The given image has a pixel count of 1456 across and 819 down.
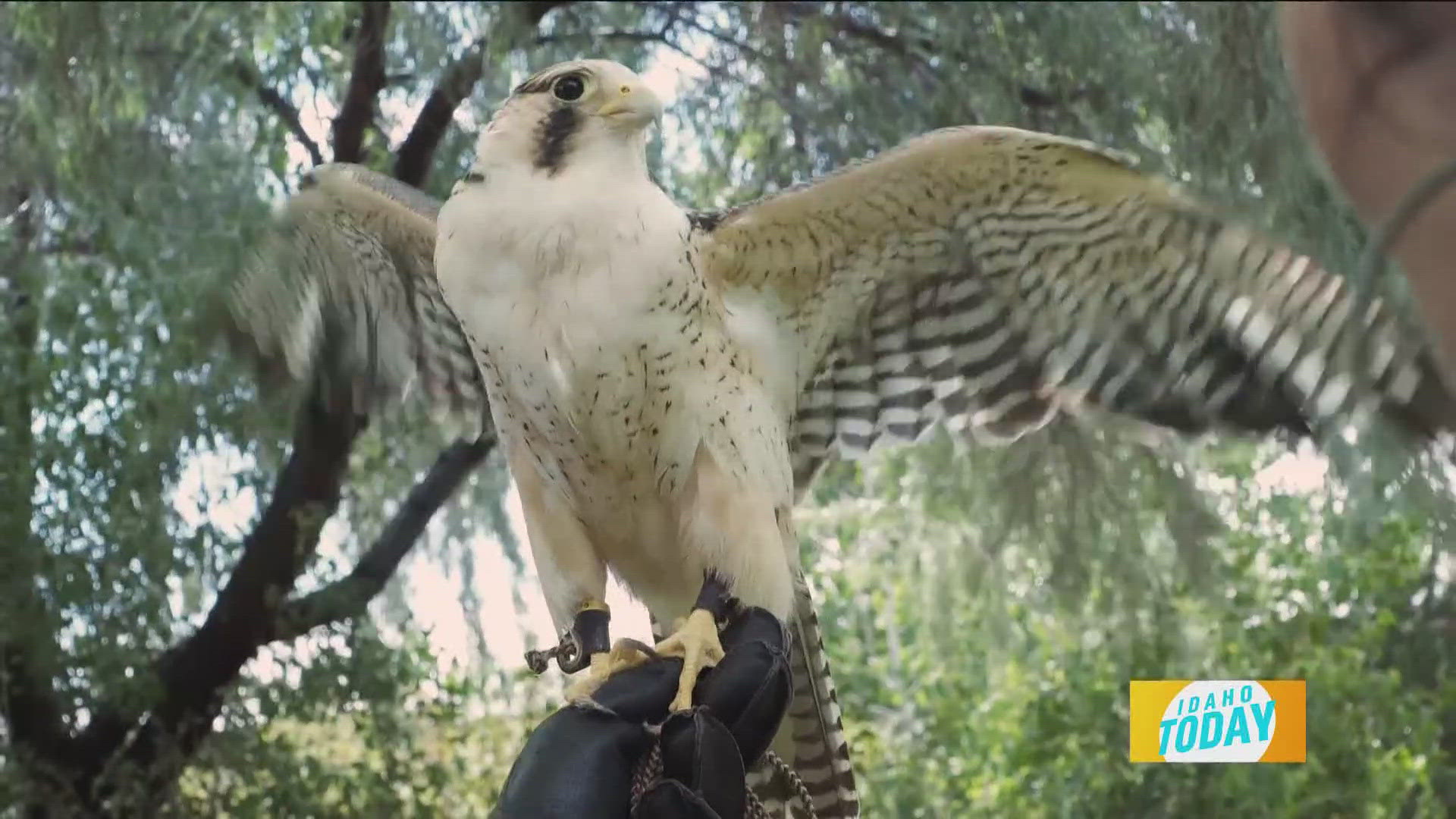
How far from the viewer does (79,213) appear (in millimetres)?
2672

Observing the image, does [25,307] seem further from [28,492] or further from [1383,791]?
[1383,791]

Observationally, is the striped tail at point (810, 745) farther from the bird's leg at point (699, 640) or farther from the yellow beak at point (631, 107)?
the yellow beak at point (631, 107)

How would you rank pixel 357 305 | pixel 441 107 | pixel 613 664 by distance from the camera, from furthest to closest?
pixel 441 107 → pixel 357 305 → pixel 613 664

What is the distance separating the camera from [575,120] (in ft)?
4.32

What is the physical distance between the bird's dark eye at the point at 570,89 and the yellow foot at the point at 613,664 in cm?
59

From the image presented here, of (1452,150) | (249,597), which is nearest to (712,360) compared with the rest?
(1452,150)

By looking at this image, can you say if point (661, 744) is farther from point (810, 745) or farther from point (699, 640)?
point (810, 745)

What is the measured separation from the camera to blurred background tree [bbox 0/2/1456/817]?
7.77 ft

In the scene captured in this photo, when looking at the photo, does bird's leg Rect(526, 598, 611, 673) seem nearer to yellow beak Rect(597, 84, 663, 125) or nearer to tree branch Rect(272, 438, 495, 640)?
yellow beak Rect(597, 84, 663, 125)

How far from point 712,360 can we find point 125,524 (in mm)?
1716

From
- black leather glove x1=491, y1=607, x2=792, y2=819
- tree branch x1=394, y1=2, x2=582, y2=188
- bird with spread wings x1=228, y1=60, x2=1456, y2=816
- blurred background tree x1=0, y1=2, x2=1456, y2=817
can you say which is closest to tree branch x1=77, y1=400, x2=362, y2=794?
blurred background tree x1=0, y1=2, x2=1456, y2=817

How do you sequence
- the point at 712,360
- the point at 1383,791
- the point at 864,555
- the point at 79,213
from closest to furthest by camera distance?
the point at 712,360 → the point at 1383,791 → the point at 79,213 → the point at 864,555

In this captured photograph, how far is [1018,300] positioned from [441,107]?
1588 millimetres

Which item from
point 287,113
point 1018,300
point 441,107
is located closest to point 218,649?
point 287,113
